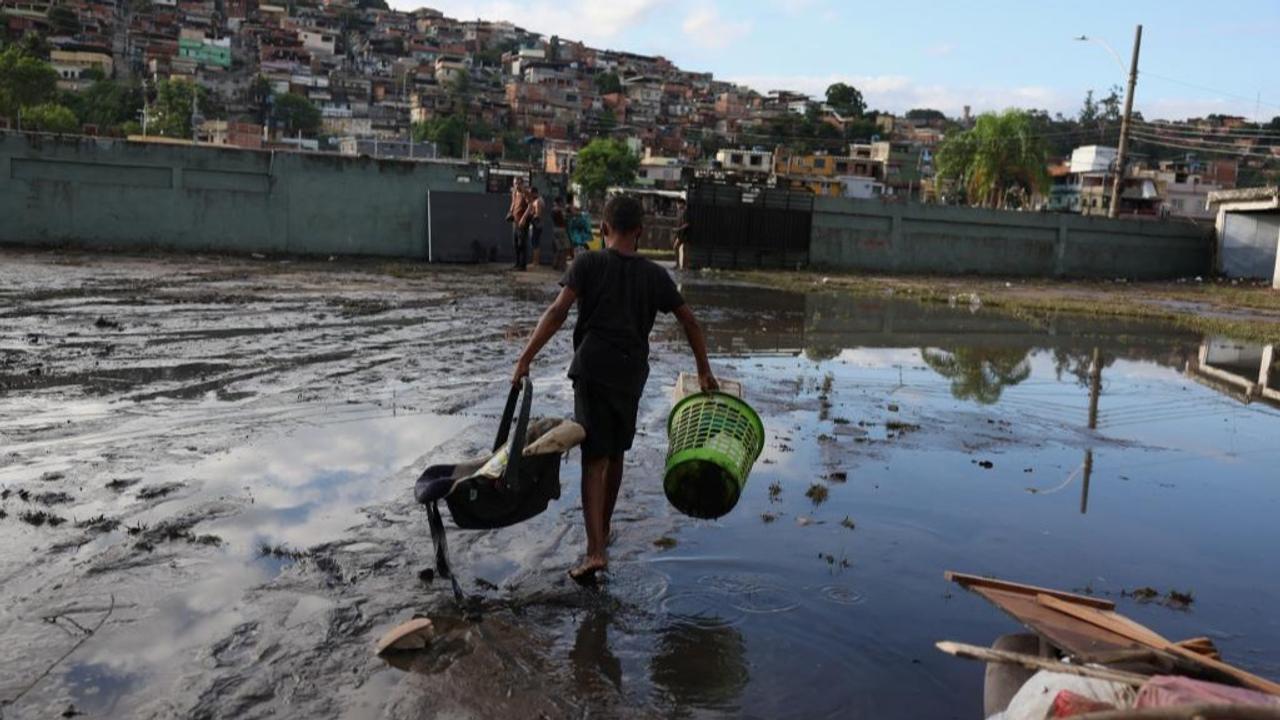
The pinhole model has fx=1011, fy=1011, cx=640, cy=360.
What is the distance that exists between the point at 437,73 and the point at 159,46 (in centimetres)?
4651

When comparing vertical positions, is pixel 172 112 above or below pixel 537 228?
above

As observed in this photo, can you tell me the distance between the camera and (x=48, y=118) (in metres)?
77.3

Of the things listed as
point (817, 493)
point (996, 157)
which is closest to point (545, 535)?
point (817, 493)

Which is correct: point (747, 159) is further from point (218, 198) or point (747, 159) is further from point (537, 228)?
point (218, 198)

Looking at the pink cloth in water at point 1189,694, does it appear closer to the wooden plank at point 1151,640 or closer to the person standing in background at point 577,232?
the wooden plank at point 1151,640

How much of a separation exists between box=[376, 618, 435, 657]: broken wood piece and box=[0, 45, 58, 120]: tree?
90.8 m

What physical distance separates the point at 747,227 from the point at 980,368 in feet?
57.4

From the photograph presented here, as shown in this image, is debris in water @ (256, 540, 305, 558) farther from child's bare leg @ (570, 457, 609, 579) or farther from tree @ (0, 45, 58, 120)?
tree @ (0, 45, 58, 120)

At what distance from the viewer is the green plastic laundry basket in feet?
15.0

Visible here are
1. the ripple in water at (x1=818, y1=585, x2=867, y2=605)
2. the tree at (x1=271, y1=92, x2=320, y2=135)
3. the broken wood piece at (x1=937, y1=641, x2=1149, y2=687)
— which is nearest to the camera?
the broken wood piece at (x1=937, y1=641, x2=1149, y2=687)

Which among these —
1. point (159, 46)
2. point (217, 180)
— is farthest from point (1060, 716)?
point (159, 46)

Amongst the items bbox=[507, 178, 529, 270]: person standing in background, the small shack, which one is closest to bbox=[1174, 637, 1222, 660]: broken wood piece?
bbox=[507, 178, 529, 270]: person standing in background

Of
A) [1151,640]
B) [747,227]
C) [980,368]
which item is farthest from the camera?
[747,227]

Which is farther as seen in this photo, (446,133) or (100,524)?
(446,133)
